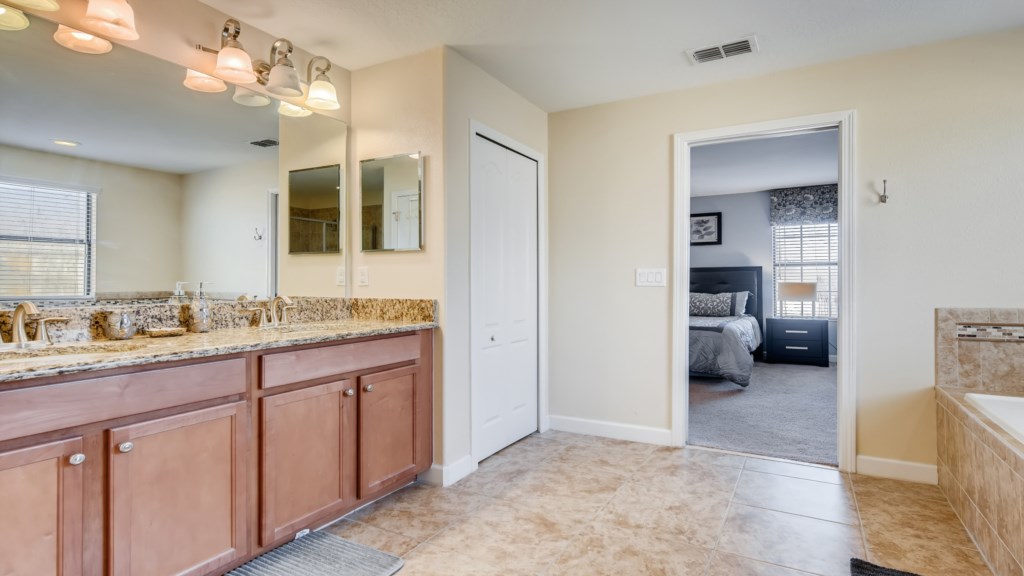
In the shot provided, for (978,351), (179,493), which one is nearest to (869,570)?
(978,351)

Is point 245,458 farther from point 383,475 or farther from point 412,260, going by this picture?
point 412,260

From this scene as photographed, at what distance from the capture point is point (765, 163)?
5500 millimetres

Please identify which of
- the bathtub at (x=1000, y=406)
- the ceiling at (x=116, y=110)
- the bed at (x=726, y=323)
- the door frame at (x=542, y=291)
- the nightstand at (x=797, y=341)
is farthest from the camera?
the nightstand at (x=797, y=341)

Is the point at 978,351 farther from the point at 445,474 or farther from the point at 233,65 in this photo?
the point at 233,65

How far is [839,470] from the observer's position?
2910 millimetres

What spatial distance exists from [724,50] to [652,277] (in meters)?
1.38

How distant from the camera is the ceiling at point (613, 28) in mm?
2303

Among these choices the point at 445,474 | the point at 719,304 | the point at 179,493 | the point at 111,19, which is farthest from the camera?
the point at 719,304

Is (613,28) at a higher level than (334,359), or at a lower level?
higher

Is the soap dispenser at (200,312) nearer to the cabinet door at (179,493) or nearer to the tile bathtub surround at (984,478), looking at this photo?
the cabinet door at (179,493)

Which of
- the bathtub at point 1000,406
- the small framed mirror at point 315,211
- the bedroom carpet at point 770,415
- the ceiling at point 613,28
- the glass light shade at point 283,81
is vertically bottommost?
the bedroom carpet at point 770,415

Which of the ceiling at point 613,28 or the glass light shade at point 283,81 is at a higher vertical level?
the ceiling at point 613,28

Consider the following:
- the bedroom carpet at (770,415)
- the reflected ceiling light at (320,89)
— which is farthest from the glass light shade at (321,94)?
the bedroom carpet at (770,415)

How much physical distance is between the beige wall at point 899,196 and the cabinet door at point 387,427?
160 cm
